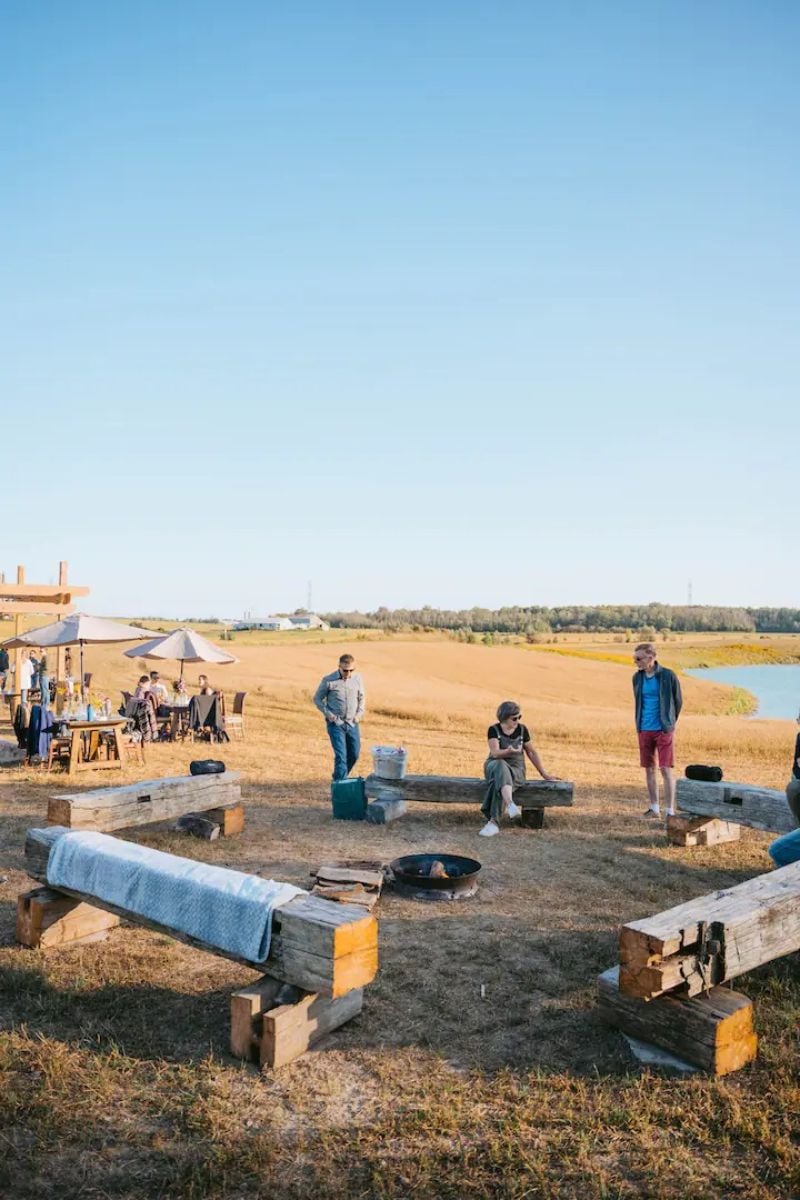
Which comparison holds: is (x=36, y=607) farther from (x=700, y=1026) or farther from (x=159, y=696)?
(x=700, y=1026)

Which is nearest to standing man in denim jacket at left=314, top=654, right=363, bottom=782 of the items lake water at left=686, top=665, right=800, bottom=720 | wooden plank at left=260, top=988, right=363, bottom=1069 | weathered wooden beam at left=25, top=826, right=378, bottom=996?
wooden plank at left=260, top=988, right=363, bottom=1069

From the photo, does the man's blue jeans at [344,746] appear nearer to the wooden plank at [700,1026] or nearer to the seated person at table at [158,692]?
the wooden plank at [700,1026]

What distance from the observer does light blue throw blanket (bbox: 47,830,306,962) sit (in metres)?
4.48

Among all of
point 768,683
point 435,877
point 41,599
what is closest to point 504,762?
point 435,877

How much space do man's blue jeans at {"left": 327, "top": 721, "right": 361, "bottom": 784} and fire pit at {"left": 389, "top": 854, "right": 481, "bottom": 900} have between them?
151 inches

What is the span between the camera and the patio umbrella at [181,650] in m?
16.9

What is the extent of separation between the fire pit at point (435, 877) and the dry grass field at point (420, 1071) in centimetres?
18

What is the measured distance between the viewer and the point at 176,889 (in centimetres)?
486

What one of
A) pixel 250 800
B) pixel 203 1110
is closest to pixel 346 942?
pixel 203 1110

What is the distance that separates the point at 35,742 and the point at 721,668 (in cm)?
8095

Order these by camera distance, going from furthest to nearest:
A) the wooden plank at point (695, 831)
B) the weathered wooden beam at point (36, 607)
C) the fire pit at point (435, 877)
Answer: the weathered wooden beam at point (36, 607) → the wooden plank at point (695, 831) → the fire pit at point (435, 877)

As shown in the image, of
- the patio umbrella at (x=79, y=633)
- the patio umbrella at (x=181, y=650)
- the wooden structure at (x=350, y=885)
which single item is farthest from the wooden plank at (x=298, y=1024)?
the patio umbrella at (x=181, y=650)

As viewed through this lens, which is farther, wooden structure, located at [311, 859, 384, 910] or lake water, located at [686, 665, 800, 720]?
lake water, located at [686, 665, 800, 720]

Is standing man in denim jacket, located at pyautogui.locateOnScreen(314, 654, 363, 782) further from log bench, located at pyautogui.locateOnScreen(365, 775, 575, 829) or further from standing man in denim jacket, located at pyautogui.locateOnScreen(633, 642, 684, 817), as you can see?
standing man in denim jacket, located at pyautogui.locateOnScreen(633, 642, 684, 817)
